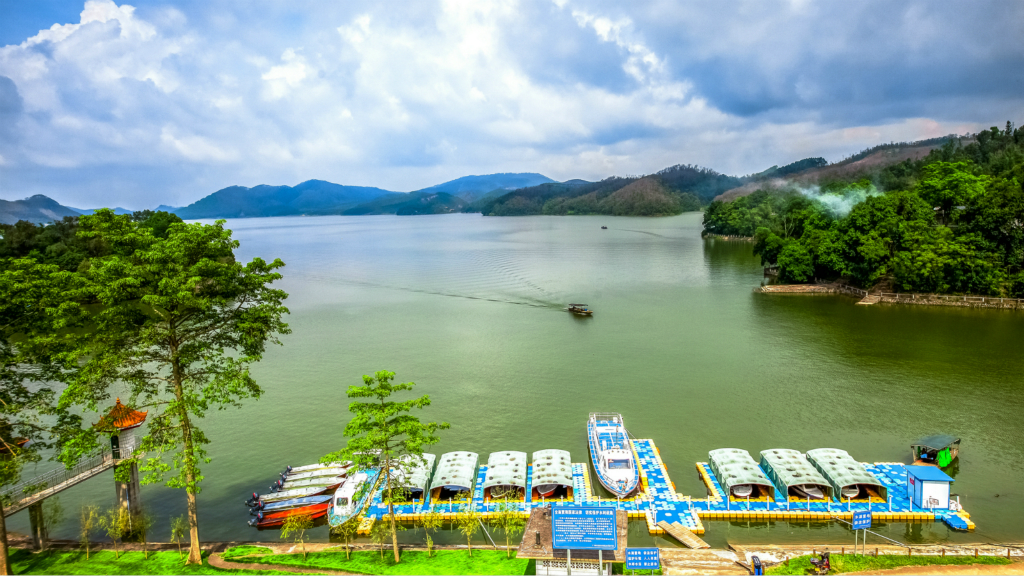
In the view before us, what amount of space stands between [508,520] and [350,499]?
6564mm

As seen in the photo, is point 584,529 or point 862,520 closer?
point 584,529

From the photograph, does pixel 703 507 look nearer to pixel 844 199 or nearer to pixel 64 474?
pixel 64 474

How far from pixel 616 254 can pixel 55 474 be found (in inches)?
3437

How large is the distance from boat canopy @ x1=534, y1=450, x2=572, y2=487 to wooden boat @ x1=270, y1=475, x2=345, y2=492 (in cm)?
817

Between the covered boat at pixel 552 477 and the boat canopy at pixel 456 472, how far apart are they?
2.63 m

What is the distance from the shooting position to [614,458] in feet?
73.2

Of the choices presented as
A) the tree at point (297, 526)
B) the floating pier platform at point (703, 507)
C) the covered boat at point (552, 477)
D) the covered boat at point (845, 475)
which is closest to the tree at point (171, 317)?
the tree at point (297, 526)

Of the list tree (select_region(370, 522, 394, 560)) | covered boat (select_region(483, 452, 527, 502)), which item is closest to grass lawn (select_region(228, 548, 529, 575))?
tree (select_region(370, 522, 394, 560))

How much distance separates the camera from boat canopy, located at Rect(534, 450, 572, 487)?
2178 centimetres

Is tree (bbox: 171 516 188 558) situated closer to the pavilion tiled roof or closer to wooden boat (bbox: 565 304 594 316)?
the pavilion tiled roof

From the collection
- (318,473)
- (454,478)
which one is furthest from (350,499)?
(454,478)

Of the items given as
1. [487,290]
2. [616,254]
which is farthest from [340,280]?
[616,254]

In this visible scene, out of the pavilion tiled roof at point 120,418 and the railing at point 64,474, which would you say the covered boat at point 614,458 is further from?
the railing at point 64,474

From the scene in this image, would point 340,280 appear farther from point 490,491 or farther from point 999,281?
point 999,281
